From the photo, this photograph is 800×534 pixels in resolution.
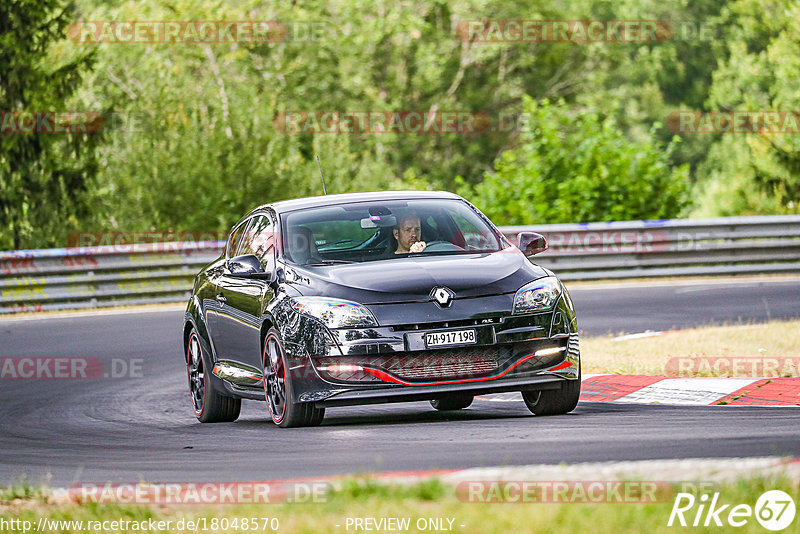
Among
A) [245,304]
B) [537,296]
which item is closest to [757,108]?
[245,304]

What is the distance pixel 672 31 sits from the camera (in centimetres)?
7338

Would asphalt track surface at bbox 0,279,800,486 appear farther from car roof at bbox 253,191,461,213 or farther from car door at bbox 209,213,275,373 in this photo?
car roof at bbox 253,191,461,213

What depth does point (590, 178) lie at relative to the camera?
29.4m

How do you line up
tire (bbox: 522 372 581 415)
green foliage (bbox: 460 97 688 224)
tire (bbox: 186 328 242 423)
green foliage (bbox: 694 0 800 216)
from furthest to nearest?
green foliage (bbox: 694 0 800 216)
green foliage (bbox: 460 97 688 224)
tire (bbox: 186 328 242 423)
tire (bbox: 522 372 581 415)

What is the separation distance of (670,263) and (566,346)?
621 inches

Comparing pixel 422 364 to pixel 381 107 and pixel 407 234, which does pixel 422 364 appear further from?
pixel 381 107

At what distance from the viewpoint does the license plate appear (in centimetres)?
897

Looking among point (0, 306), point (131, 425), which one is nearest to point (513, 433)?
point (131, 425)

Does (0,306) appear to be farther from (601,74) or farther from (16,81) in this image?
(601,74)

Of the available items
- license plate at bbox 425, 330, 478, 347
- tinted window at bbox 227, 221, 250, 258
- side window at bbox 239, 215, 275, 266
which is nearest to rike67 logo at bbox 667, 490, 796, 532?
license plate at bbox 425, 330, 478, 347

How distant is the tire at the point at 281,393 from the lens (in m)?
9.34

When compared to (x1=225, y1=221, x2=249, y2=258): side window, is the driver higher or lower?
higher

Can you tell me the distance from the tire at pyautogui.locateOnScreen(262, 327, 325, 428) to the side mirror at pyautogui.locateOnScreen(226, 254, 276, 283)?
0.47 m

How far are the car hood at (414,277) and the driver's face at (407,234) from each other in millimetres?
335
